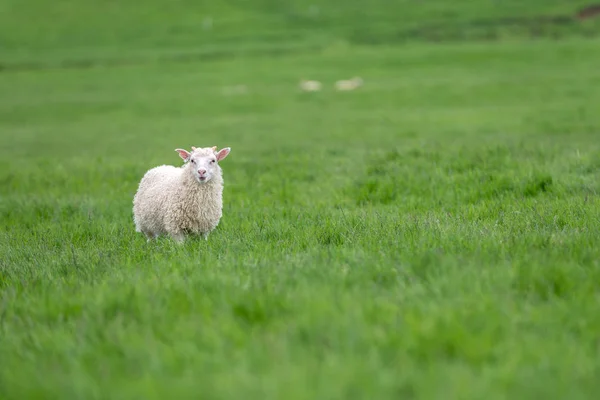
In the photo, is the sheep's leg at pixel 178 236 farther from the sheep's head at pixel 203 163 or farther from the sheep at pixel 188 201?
the sheep's head at pixel 203 163

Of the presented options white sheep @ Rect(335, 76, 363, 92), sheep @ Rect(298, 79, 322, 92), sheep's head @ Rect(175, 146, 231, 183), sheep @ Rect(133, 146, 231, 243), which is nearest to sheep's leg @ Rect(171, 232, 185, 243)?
sheep @ Rect(133, 146, 231, 243)

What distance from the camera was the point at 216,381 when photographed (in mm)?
2928

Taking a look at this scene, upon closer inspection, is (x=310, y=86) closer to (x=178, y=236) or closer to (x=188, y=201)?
(x=188, y=201)

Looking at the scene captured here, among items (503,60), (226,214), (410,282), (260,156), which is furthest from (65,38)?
(410,282)

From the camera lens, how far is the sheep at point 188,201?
718 centimetres

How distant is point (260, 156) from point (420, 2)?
189ft

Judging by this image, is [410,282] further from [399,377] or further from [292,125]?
[292,125]

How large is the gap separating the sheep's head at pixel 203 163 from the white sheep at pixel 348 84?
2590cm

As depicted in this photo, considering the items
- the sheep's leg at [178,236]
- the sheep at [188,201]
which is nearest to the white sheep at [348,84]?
the sheep at [188,201]

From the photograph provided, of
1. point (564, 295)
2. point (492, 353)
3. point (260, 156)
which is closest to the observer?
point (492, 353)

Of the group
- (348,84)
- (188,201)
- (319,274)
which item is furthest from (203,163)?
(348,84)

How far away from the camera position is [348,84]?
1325 inches

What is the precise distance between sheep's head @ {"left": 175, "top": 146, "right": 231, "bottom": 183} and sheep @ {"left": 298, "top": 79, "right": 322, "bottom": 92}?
2641 cm

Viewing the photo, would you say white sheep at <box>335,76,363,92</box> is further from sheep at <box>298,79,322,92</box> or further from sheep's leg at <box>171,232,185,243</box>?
sheep's leg at <box>171,232,185,243</box>
